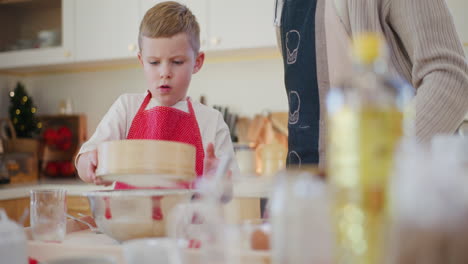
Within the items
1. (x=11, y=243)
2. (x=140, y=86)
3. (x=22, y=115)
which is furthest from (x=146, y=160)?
(x=22, y=115)

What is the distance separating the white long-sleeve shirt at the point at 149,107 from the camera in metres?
1.41

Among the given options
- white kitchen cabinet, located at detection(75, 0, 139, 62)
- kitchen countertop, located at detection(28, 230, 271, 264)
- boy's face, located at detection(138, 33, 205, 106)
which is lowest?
kitchen countertop, located at detection(28, 230, 271, 264)

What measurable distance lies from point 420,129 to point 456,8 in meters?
1.62

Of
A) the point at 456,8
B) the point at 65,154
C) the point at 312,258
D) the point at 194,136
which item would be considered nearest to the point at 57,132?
the point at 65,154

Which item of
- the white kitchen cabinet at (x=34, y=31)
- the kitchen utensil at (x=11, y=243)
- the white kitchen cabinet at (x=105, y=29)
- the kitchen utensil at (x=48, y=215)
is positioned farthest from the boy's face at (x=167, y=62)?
the white kitchen cabinet at (x=34, y=31)

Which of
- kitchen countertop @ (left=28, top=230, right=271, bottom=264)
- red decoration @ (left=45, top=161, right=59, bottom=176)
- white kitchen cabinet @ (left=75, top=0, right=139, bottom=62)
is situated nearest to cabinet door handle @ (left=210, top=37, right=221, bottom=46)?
white kitchen cabinet @ (left=75, top=0, right=139, bottom=62)

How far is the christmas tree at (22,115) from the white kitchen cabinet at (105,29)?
49 centimetres

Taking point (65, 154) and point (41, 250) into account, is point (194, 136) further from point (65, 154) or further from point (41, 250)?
point (65, 154)

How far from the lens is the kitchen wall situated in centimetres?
287

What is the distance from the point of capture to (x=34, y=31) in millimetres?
3166

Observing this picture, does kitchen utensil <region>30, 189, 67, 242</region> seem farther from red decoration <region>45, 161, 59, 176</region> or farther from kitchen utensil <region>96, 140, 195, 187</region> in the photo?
red decoration <region>45, 161, 59, 176</region>

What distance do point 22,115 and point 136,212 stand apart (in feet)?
8.30

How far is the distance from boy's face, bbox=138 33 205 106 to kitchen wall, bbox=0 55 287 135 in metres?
1.49

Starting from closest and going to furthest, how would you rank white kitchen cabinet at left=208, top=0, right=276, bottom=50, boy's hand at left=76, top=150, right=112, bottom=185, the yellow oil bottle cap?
1. the yellow oil bottle cap
2. boy's hand at left=76, top=150, right=112, bottom=185
3. white kitchen cabinet at left=208, top=0, right=276, bottom=50
